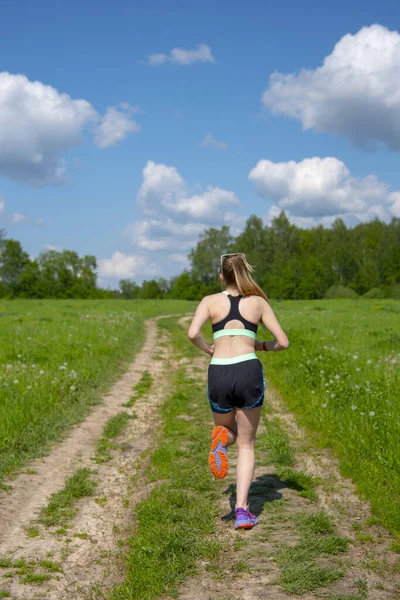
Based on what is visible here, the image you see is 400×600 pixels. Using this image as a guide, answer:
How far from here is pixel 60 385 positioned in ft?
33.8

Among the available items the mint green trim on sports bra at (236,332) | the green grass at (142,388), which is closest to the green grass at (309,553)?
the mint green trim on sports bra at (236,332)

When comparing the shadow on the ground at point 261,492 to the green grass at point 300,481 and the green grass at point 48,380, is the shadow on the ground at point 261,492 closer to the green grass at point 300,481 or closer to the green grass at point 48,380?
the green grass at point 300,481

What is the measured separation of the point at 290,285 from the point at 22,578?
3686 inches

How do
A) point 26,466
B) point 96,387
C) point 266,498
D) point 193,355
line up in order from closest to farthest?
point 266,498 → point 26,466 → point 96,387 → point 193,355

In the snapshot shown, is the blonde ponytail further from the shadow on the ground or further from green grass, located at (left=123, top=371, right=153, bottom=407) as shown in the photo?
green grass, located at (left=123, top=371, right=153, bottom=407)

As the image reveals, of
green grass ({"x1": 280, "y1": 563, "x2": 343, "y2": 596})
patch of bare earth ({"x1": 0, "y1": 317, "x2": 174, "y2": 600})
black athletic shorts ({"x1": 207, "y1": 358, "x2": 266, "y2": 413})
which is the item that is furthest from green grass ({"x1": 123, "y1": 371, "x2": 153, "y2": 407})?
green grass ({"x1": 280, "y1": 563, "x2": 343, "y2": 596})

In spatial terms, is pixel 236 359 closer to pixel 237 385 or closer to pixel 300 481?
pixel 237 385

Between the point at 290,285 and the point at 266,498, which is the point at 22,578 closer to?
the point at 266,498

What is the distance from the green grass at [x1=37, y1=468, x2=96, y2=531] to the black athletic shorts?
1.96 metres

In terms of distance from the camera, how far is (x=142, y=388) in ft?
38.8

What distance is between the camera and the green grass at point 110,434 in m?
7.37

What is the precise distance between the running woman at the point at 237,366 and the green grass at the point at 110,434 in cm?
278

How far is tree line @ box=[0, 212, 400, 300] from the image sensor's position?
96.8 meters

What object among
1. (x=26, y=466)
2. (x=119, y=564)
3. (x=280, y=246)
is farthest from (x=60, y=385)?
(x=280, y=246)
